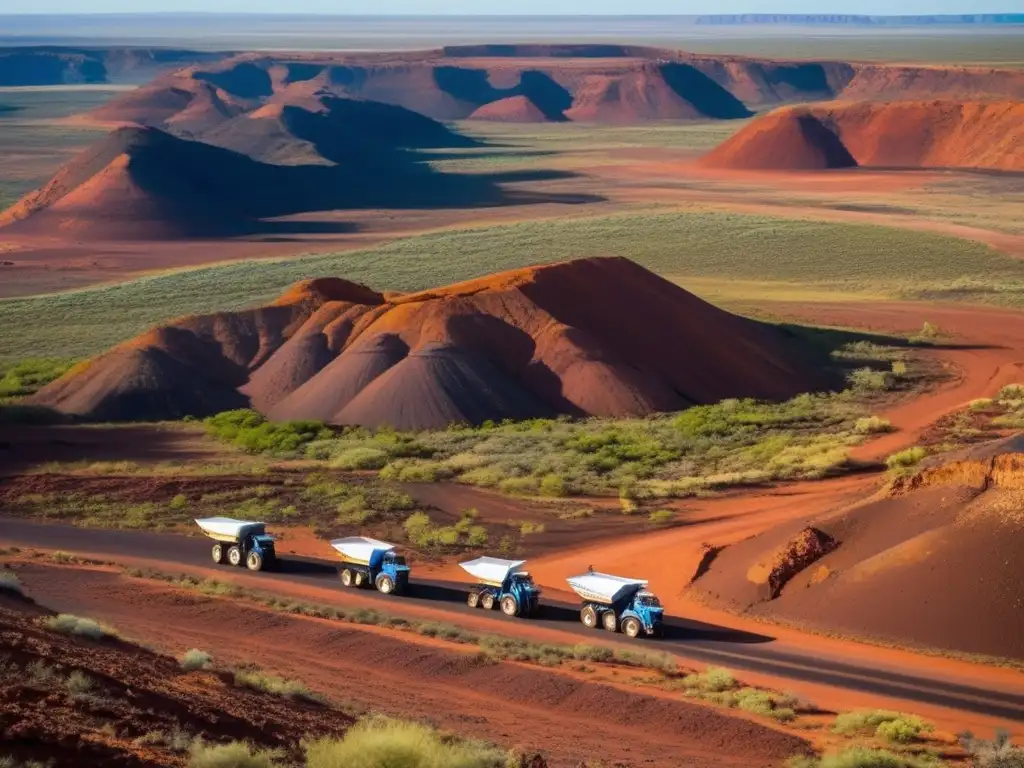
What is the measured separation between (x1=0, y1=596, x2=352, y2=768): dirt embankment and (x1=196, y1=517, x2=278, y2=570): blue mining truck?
9.09m

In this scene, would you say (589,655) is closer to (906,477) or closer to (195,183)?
(906,477)

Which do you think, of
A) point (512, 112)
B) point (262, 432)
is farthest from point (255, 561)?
point (512, 112)

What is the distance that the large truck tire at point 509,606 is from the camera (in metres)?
25.6

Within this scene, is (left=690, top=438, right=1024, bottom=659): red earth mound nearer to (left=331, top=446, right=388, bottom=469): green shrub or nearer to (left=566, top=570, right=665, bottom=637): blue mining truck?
(left=566, top=570, right=665, bottom=637): blue mining truck

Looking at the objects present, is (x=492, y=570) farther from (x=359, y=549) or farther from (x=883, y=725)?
(x=883, y=725)

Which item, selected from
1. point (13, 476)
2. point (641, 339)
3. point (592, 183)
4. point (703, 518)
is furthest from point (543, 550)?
point (592, 183)

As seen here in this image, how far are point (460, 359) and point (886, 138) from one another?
294 feet

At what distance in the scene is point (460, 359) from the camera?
44.8 m

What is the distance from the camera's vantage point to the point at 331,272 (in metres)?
78.4

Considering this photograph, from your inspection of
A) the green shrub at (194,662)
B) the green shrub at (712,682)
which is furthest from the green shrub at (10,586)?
the green shrub at (712,682)

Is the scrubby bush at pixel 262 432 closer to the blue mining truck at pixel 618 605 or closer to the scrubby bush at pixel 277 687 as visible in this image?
the blue mining truck at pixel 618 605

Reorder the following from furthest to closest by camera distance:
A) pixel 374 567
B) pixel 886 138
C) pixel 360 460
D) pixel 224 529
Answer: pixel 886 138
pixel 360 460
pixel 224 529
pixel 374 567

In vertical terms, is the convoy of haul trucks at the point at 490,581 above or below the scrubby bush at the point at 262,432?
below

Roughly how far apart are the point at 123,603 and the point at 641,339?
26659 mm
